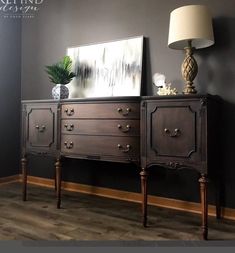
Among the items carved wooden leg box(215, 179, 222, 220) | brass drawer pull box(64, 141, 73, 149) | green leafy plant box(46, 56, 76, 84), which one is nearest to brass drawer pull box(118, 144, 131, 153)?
brass drawer pull box(64, 141, 73, 149)

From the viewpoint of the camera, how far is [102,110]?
2.07 metres

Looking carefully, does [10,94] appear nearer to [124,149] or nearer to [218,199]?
[124,149]

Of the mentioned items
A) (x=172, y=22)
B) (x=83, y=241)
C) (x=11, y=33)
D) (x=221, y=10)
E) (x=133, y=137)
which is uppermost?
(x=11, y=33)

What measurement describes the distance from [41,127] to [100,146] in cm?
63

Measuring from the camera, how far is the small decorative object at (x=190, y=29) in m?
1.88

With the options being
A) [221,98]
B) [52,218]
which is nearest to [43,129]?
[52,218]

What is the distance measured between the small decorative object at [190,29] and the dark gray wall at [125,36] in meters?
0.21

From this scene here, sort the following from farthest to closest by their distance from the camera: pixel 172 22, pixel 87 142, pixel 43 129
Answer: pixel 43 129 → pixel 87 142 → pixel 172 22

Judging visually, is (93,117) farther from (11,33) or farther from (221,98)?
(11,33)

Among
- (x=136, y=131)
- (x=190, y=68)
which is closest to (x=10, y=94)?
(x=136, y=131)

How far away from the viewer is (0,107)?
3141 millimetres

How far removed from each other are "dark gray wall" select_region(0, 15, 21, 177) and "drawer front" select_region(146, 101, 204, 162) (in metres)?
2.00

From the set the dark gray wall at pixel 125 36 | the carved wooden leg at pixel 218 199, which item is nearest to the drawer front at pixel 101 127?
the dark gray wall at pixel 125 36

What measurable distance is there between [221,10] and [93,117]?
1.28 metres
